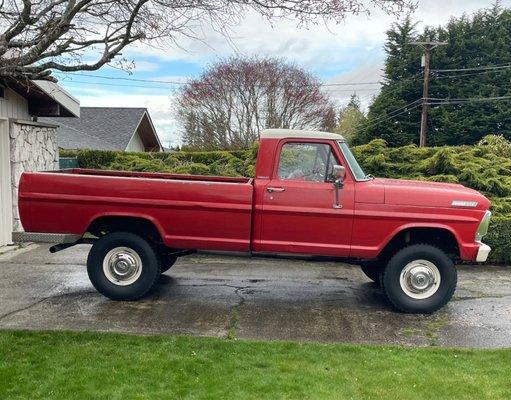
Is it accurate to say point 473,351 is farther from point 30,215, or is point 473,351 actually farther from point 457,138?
point 457,138

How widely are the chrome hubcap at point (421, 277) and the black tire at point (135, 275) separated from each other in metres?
3.08

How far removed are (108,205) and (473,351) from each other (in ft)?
14.3

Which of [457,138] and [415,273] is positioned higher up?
[457,138]

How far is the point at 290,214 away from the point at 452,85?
2949 cm

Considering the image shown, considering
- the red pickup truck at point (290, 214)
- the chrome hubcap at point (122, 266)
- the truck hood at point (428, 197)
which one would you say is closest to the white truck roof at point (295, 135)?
the red pickup truck at point (290, 214)

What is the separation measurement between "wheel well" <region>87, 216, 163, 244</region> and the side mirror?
2.30 metres

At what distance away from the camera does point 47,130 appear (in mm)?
11766

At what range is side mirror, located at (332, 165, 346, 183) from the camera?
20.0 ft

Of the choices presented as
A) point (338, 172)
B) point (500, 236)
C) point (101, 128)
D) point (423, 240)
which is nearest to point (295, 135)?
point (338, 172)

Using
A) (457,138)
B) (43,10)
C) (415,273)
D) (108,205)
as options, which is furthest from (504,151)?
(457,138)

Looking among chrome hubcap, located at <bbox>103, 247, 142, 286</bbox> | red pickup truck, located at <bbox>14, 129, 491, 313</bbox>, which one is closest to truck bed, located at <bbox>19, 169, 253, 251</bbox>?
red pickup truck, located at <bbox>14, 129, 491, 313</bbox>

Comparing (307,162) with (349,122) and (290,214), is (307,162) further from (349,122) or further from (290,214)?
(349,122)

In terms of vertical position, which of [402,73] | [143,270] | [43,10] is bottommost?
[143,270]

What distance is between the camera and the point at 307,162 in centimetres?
644
